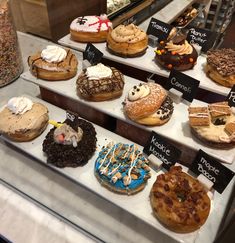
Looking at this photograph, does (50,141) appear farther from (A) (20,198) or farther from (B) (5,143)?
(B) (5,143)

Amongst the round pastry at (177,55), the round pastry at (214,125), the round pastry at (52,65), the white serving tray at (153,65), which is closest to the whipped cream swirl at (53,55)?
the round pastry at (52,65)

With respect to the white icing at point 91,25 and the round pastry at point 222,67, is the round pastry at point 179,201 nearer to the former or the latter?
the round pastry at point 222,67

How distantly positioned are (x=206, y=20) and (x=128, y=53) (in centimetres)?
261

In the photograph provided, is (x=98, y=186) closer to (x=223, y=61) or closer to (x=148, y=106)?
(x=148, y=106)

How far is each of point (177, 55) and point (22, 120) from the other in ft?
→ 3.17

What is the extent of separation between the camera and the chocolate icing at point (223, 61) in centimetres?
164

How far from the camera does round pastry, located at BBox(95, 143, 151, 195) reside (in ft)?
4.09

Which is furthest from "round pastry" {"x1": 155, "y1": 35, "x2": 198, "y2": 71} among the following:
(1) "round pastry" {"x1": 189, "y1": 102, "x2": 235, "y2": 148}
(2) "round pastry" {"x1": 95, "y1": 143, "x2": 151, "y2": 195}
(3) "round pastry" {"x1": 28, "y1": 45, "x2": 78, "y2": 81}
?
(2) "round pastry" {"x1": 95, "y1": 143, "x2": 151, "y2": 195}

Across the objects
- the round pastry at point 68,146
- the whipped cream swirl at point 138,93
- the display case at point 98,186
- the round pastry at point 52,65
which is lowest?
the display case at point 98,186

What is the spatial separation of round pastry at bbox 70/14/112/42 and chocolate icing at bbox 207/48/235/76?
2.44 ft

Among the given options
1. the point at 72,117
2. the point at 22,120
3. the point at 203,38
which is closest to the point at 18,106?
the point at 22,120

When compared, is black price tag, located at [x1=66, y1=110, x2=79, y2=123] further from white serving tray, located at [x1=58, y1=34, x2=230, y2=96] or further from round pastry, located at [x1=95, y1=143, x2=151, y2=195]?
white serving tray, located at [x1=58, y1=34, x2=230, y2=96]

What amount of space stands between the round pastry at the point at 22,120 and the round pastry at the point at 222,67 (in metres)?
0.97

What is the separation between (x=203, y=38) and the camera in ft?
6.44
